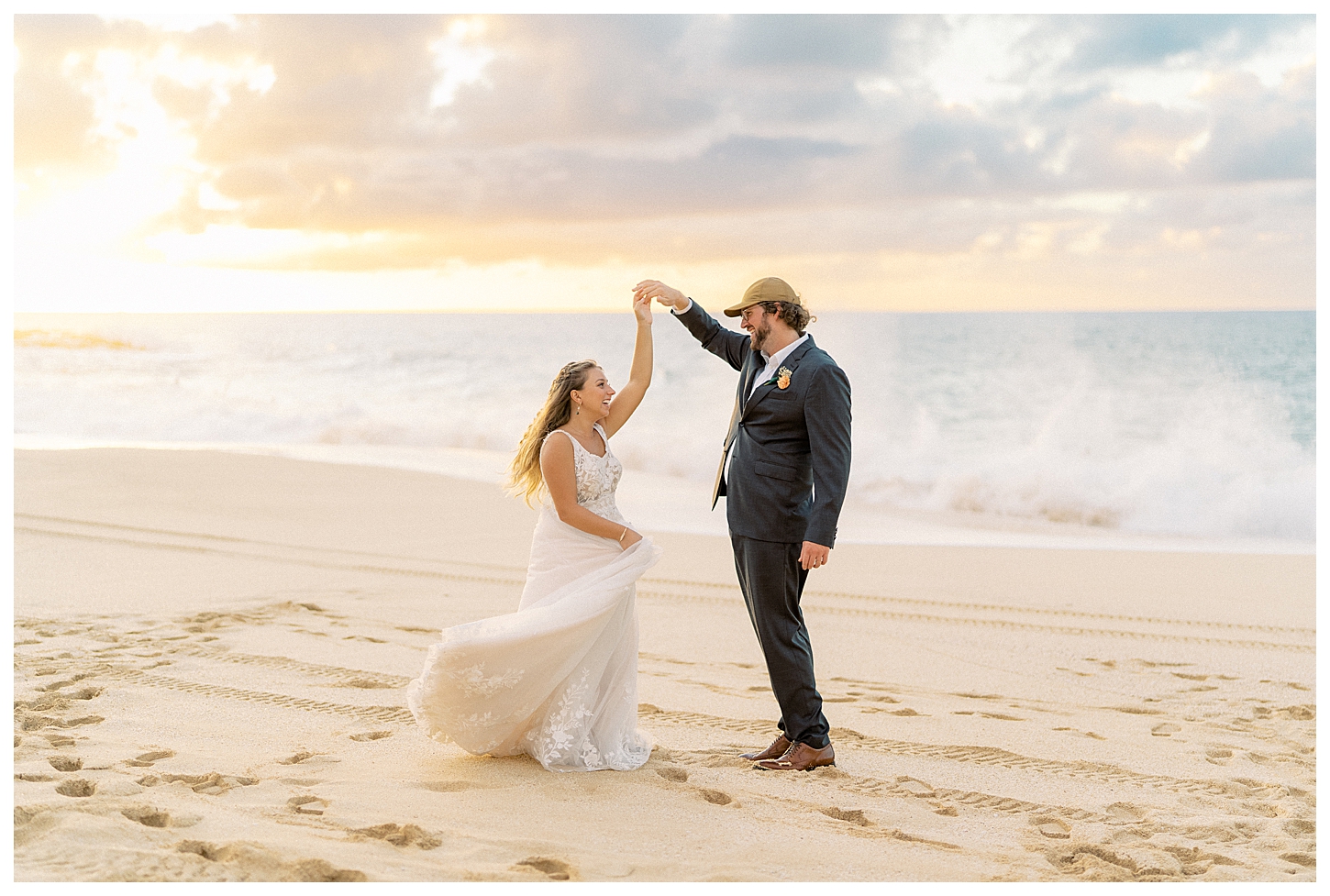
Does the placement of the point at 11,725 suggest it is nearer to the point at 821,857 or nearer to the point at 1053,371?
the point at 821,857

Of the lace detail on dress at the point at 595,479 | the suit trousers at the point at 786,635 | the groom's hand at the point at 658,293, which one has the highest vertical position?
the groom's hand at the point at 658,293

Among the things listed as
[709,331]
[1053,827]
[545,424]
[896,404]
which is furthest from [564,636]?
[896,404]

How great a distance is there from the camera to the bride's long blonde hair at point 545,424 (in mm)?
4340

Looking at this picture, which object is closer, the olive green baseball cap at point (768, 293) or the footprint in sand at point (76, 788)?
the footprint in sand at point (76, 788)

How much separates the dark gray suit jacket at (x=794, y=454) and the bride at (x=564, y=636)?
470 millimetres

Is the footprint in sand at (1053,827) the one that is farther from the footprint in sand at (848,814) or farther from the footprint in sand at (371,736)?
the footprint in sand at (371,736)

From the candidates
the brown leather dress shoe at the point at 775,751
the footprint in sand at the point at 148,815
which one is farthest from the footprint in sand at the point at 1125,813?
the footprint in sand at the point at 148,815

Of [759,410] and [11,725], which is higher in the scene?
[759,410]

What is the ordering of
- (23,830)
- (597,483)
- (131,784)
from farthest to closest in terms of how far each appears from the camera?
(597,483) → (131,784) → (23,830)

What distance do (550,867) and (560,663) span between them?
1.00 m

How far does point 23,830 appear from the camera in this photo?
10.9 ft

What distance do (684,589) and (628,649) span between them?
3717mm

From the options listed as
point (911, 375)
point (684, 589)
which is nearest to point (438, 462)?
point (684, 589)

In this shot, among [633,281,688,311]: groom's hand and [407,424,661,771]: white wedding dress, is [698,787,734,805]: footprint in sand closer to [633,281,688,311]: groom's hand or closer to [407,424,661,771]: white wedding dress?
[407,424,661,771]: white wedding dress
